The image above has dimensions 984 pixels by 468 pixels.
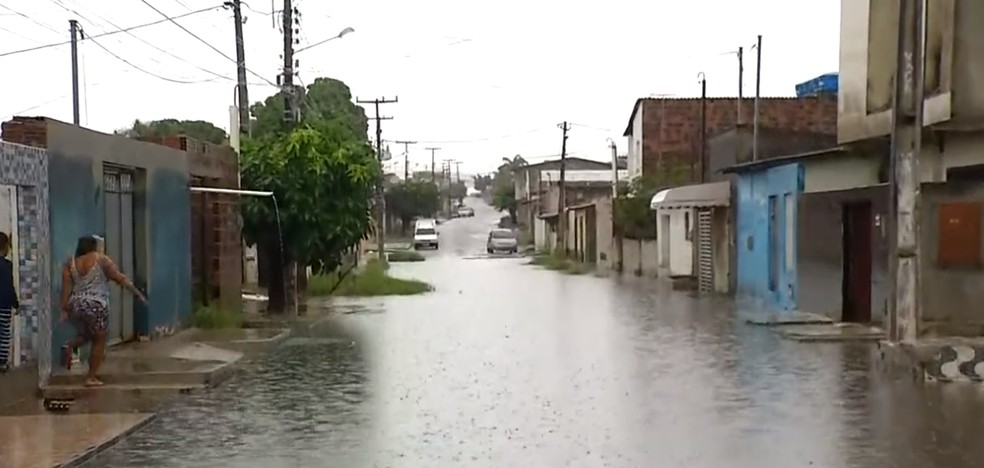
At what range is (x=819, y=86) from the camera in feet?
208

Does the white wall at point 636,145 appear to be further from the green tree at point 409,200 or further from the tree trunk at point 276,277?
the tree trunk at point 276,277

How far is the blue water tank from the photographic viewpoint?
201ft

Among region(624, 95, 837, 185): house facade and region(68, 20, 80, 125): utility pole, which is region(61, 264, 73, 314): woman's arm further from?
region(624, 95, 837, 185): house facade

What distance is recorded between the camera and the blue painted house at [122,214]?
15203 millimetres

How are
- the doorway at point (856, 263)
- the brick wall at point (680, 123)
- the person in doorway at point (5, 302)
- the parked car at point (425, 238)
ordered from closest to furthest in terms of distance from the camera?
the person in doorway at point (5, 302) < the doorway at point (856, 263) < the brick wall at point (680, 123) < the parked car at point (425, 238)

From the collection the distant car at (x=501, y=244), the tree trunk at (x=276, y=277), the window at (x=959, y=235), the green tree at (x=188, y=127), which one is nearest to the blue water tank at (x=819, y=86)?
the distant car at (x=501, y=244)

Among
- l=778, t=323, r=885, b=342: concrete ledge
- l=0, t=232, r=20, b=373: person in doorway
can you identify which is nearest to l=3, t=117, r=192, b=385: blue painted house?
l=0, t=232, r=20, b=373: person in doorway

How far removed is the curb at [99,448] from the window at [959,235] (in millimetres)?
12383

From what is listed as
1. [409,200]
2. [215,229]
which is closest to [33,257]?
[215,229]

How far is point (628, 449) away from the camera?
11.1m

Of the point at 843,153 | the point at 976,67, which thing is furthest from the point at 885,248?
the point at 976,67

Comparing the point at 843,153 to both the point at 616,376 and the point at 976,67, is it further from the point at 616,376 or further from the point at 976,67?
the point at 616,376

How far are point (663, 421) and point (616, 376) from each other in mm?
3689

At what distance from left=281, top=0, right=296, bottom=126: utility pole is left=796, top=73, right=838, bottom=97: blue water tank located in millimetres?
34225
